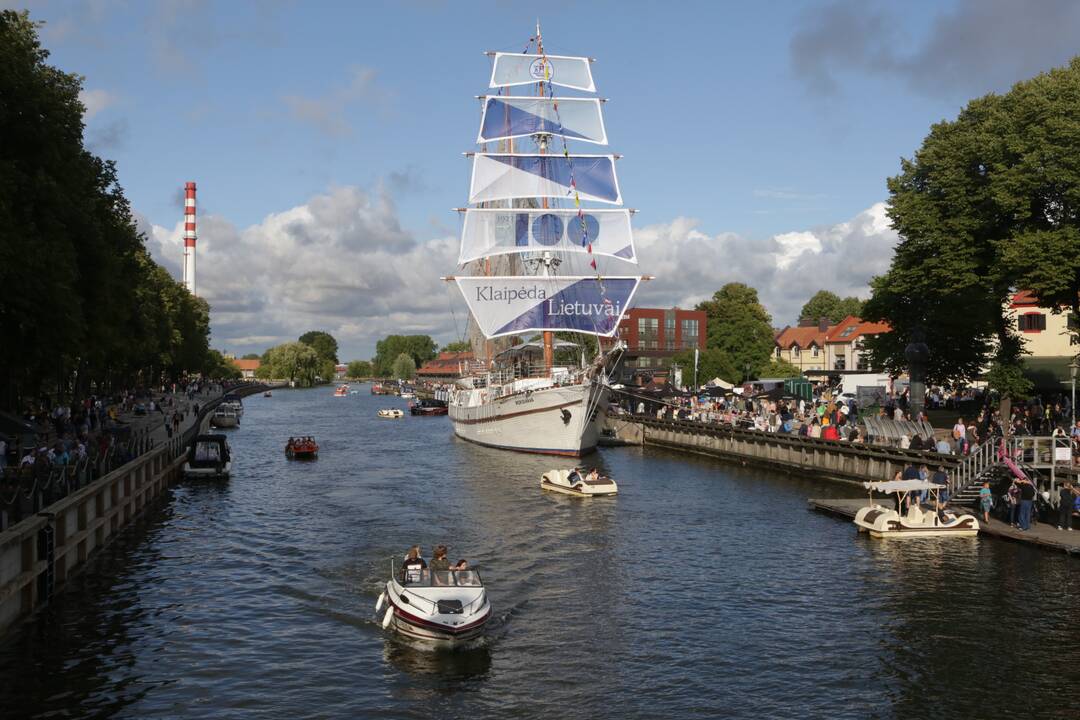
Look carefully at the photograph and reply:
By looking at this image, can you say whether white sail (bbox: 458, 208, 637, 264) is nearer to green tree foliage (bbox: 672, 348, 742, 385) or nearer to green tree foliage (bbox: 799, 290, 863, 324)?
green tree foliage (bbox: 672, 348, 742, 385)

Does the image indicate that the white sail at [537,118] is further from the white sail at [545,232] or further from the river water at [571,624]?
the river water at [571,624]

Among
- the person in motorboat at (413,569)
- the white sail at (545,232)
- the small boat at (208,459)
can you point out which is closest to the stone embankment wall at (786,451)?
the white sail at (545,232)

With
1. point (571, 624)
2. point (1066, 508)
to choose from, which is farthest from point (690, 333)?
point (571, 624)

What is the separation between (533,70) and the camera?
8800 centimetres

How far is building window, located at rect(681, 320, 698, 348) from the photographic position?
465 feet

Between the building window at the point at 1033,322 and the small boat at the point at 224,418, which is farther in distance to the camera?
the small boat at the point at 224,418

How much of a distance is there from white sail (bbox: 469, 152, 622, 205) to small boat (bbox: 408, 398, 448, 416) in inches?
2302

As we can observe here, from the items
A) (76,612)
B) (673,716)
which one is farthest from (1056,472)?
(76,612)

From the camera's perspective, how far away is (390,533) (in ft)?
115

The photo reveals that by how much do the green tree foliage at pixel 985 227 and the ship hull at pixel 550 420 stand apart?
63.3 ft

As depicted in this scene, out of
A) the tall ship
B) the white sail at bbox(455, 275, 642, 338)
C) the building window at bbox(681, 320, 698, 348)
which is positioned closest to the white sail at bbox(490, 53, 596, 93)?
the tall ship

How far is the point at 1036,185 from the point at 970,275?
520cm

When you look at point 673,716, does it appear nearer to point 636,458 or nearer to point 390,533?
point 390,533

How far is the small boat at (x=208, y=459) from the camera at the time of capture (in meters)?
50.4
